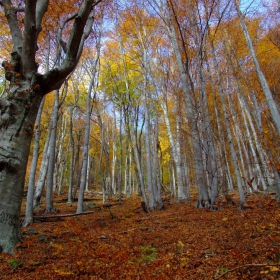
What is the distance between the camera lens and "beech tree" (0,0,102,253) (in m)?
2.92

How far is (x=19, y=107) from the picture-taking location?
3.34 m

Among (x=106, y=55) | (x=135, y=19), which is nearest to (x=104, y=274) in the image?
(x=135, y=19)

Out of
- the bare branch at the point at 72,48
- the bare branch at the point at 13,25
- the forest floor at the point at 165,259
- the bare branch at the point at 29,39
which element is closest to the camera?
the forest floor at the point at 165,259

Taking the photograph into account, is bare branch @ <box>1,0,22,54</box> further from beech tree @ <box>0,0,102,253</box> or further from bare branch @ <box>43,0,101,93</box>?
bare branch @ <box>43,0,101,93</box>

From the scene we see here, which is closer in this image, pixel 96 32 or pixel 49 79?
pixel 49 79

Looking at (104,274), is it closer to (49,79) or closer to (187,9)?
(49,79)

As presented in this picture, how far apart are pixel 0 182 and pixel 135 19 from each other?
1030cm

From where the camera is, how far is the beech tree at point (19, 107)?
2918 millimetres

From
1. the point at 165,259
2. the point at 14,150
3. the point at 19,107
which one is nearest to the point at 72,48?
the point at 19,107

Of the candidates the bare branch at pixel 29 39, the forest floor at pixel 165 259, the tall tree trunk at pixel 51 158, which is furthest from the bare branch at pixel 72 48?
the tall tree trunk at pixel 51 158

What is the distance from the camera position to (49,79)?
3.57 metres

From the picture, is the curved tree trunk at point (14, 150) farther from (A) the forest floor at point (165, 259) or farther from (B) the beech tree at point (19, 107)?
(A) the forest floor at point (165, 259)

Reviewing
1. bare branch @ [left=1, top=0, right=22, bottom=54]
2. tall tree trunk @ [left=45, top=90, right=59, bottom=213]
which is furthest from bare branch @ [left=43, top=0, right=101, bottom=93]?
tall tree trunk @ [left=45, top=90, right=59, bottom=213]

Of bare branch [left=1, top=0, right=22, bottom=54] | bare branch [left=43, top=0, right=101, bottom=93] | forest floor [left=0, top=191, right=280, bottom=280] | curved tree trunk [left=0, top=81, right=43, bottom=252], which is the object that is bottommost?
forest floor [left=0, top=191, right=280, bottom=280]
